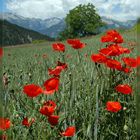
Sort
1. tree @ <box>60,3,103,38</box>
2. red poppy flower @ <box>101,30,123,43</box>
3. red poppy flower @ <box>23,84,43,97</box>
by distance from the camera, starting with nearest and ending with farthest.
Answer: red poppy flower @ <box>23,84,43,97</box> → red poppy flower @ <box>101,30,123,43</box> → tree @ <box>60,3,103,38</box>

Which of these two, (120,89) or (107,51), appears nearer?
(120,89)

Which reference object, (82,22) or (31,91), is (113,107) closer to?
(31,91)

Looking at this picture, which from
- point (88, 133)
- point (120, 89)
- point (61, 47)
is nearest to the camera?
point (88, 133)

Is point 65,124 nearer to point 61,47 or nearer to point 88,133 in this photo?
point 88,133

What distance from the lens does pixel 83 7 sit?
7569 centimetres

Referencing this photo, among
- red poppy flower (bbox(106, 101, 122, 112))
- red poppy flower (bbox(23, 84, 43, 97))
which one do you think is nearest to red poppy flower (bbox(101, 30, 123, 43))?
red poppy flower (bbox(106, 101, 122, 112))

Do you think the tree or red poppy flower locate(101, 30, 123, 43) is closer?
red poppy flower locate(101, 30, 123, 43)

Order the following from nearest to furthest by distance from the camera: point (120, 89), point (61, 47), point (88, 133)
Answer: point (88, 133)
point (120, 89)
point (61, 47)

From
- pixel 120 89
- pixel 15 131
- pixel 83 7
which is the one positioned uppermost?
pixel 83 7

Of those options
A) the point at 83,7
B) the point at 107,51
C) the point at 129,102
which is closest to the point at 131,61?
the point at 107,51

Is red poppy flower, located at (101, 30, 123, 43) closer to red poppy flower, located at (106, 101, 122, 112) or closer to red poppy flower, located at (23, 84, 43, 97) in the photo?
red poppy flower, located at (106, 101, 122, 112)

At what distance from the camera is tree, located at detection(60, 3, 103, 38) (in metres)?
71.4

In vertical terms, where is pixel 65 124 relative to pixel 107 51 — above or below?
below

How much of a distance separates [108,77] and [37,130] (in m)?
0.54
